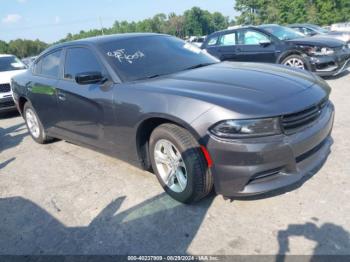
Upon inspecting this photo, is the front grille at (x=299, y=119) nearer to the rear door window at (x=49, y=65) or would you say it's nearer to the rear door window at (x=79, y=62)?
the rear door window at (x=79, y=62)

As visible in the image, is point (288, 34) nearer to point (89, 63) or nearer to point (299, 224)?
point (89, 63)

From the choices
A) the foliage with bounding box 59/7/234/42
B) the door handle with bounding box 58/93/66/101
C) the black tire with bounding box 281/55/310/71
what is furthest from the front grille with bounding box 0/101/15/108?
the foliage with bounding box 59/7/234/42

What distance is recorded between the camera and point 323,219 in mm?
2863

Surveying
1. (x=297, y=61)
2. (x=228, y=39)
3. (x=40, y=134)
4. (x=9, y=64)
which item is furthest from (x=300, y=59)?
(x=9, y=64)

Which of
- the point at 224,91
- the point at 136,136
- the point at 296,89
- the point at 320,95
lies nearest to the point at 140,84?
the point at 136,136

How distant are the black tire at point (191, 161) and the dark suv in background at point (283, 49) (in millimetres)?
6096

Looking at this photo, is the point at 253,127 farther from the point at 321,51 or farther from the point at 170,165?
the point at 321,51

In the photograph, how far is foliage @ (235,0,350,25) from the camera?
49.0m

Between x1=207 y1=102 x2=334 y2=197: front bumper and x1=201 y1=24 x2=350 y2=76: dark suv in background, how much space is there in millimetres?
5791

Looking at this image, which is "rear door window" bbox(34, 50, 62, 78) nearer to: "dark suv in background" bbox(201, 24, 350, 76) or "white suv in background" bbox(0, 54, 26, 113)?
"white suv in background" bbox(0, 54, 26, 113)

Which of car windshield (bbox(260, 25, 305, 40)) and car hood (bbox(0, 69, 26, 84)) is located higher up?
car windshield (bbox(260, 25, 305, 40))

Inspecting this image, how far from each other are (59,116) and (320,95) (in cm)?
328

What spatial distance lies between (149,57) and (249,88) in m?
1.44

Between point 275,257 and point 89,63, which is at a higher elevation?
point 89,63
